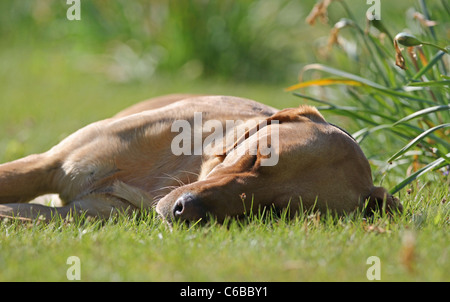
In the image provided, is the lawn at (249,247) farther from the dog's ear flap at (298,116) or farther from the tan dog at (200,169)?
the dog's ear flap at (298,116)

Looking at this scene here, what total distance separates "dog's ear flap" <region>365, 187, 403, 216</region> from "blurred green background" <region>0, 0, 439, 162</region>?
4.95m

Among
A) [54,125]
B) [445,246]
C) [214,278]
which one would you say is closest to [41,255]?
[214,278]

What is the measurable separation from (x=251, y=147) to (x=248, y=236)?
0.46 metres

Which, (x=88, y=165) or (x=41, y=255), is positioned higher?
(x=88, y=165)

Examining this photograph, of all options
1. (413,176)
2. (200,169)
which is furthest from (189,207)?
(413,176)

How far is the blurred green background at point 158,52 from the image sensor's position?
8.81 m

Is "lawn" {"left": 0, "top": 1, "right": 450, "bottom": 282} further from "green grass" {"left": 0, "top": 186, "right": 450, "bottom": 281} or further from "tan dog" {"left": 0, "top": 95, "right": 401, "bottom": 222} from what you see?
"tan dog" {"left": 0, "top": 95, "right": 401, "bottom": 222}

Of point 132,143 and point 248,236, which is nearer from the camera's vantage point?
point 248,236

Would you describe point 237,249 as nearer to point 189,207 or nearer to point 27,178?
point 189,207

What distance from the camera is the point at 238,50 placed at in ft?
31.7

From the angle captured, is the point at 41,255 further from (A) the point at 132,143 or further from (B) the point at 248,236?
(A) the point at 132,143

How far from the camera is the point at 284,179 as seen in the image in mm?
2881

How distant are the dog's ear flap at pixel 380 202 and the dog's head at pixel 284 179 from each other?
3cm

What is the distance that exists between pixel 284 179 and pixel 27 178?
1.43 m
